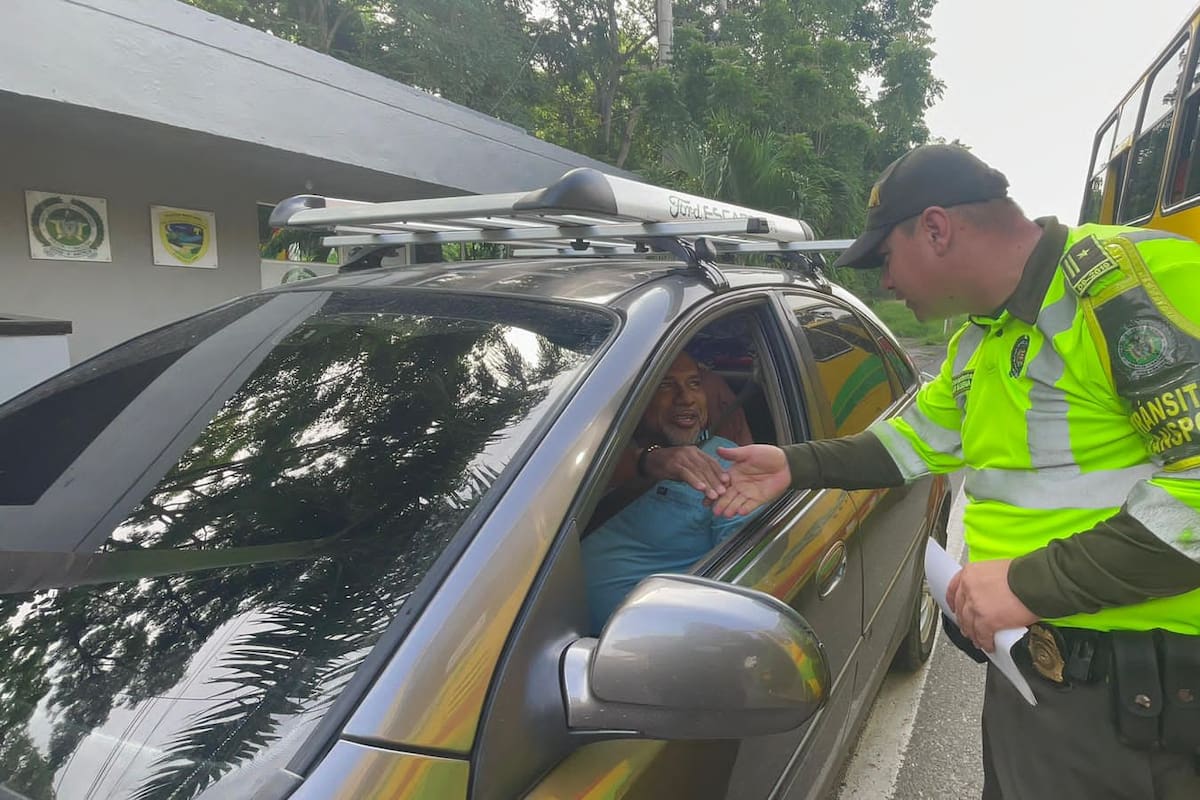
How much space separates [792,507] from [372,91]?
624cm

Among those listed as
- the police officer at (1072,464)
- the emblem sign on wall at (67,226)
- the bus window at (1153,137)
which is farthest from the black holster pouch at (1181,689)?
the emblem sign on wall at (67,226)

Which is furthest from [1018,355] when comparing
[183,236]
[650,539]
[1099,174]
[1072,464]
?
[1099,174]

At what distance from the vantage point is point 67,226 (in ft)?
20.6

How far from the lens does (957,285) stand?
4.65ft

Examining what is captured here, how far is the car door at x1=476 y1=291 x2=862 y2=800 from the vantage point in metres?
1.00

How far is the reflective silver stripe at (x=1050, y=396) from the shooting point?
1286 mm

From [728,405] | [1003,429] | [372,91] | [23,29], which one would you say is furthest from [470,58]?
[1003,429]

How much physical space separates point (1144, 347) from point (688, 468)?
3.42ft

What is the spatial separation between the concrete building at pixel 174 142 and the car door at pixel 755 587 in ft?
15.0

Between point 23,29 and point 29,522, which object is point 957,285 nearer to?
point 29,522

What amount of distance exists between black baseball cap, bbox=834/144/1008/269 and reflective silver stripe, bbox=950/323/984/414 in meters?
0.31

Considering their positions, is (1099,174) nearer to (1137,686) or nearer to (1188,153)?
(1188,153)

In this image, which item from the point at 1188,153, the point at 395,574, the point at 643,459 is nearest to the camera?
the point at 395,574

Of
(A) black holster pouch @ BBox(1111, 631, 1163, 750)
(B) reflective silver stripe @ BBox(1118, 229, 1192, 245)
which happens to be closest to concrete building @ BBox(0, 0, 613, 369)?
(B) reflective silver stripe @ BBox(1118, 229, 1192, 245)
